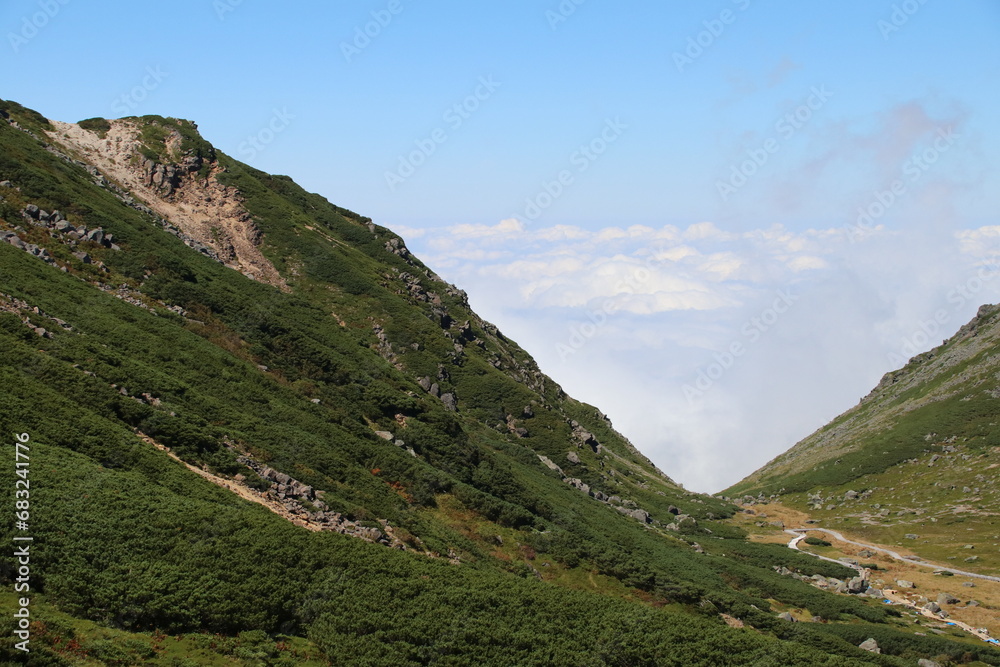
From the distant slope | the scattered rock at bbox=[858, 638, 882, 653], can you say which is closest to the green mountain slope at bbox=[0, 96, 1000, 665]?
the scattered rock at bbox=[858, 638, 882, 653]

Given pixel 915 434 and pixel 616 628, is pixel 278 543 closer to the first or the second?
pixel 616 628

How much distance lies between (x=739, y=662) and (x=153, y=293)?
4772 cm

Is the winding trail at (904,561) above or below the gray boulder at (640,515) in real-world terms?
above

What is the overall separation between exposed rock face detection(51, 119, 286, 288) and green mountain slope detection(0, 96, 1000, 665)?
46cm

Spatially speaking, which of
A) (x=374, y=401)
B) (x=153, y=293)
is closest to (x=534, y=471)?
(x=374, y=401)

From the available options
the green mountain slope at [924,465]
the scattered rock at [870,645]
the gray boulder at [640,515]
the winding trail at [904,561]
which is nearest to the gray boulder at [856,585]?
the winding trail at [904,561]

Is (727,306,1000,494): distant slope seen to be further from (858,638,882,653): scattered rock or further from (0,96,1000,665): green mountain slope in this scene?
(858,638,882,653): scattered rock

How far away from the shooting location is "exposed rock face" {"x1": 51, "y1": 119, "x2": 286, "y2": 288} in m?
82.8

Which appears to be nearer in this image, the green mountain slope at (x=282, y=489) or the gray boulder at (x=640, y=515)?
the green mountain slope at (x=282, y=489)

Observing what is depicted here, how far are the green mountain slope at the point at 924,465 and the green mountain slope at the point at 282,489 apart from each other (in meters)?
25.0

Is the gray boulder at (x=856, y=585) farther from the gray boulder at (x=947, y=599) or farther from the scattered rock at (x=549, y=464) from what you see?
the scattered rock at (x=549, y=464)

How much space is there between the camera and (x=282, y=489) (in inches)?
1288

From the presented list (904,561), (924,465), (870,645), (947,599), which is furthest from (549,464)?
(924,465)

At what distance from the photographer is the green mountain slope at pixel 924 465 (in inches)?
3275
